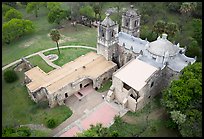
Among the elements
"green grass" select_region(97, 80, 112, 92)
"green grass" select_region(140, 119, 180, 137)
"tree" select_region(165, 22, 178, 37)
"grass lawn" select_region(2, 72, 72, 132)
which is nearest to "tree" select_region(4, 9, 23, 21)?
"grass lawn" select_region(2, 72, 72, 132)

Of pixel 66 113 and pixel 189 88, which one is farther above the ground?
pixel 189 88

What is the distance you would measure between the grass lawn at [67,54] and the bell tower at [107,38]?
9.37 metres

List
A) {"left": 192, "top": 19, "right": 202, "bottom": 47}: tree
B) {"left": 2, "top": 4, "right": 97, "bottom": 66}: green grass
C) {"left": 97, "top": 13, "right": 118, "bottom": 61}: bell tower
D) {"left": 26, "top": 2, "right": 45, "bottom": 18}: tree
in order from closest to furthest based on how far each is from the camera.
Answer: {"left": 97, "top": 13, "right": 118, "bottom": 61}: bell tower
{"left": 192, "top": 19, "right": 202, "bottom": 47}: tree
{"left": 2, "top": 4, "right": 97, "bottom": 66}: green grass
{"left": 26, "top": 2, "right": 45, "bottom": 18}: tree

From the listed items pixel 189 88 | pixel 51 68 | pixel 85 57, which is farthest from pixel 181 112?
pixel 51 68

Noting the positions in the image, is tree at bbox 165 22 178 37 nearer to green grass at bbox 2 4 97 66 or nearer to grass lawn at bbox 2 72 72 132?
green grass at bbox 2 4 97 66

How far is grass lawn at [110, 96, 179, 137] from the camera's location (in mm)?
48188

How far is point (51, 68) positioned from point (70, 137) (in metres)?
22.7

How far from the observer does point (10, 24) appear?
7400cm

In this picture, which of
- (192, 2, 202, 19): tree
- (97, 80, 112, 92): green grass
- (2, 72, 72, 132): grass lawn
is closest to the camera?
(2, 72, 72, 132): grass lawn

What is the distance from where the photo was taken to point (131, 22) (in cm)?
6147

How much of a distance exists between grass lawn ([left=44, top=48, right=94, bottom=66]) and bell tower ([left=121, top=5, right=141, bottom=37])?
13.9 m

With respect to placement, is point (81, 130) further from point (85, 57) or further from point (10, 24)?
point (10, 24)

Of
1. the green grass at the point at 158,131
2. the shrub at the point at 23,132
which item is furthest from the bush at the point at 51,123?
the green grass at the point at 158,131

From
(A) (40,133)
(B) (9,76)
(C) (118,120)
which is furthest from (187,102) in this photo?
(B) (9,76)
